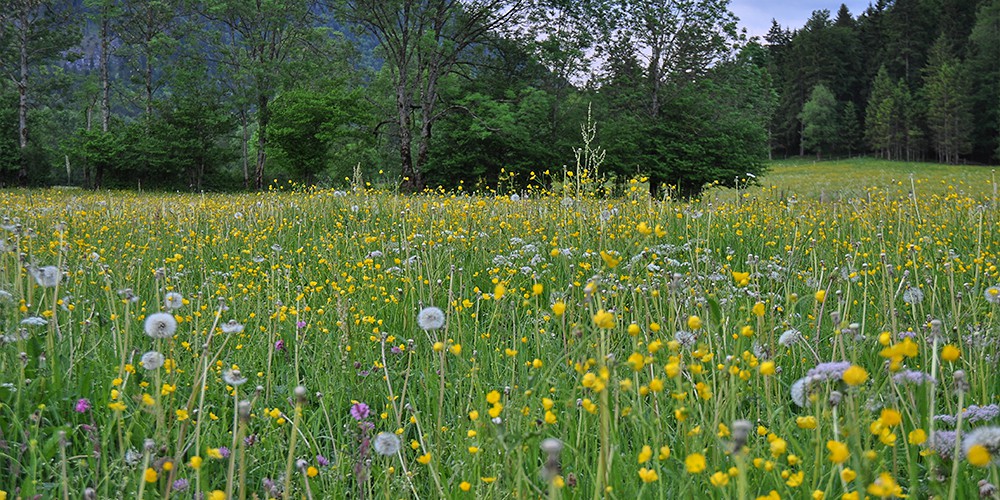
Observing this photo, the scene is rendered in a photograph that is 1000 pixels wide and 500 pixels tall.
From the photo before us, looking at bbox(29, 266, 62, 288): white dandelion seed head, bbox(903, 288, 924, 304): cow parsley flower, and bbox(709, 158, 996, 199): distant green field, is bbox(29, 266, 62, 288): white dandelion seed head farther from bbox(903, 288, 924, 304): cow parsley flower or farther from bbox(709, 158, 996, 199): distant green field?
bbox(709, 158, 996, 199): distant green field

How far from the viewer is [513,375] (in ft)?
6.70

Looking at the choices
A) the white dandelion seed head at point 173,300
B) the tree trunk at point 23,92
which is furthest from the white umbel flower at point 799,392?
the tree trunk at point 23,92

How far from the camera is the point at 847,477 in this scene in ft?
3.24

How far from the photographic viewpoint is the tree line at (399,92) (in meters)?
24.4

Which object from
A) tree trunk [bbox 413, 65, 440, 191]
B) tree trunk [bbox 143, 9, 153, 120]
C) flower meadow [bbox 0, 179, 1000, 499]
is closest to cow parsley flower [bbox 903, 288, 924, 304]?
flower meadow [bbox 0, 179, 1000, 499]

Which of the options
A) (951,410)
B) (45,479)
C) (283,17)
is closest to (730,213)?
(951,410)

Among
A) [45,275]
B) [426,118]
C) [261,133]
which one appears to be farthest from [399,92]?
[45,275]

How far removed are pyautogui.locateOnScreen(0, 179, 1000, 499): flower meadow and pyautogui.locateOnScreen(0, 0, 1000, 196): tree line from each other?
13323 millimetres

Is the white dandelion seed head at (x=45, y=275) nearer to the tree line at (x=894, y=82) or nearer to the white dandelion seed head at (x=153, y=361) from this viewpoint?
the white dandelion seed head at (x=153, y=361)

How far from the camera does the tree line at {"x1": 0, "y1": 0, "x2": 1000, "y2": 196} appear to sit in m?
24.4

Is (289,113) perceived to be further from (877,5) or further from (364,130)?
(877,5)

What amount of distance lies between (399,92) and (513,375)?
2308 centimetres

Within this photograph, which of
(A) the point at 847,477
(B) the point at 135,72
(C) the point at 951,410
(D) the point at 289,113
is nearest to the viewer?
(A) the point at 847,477

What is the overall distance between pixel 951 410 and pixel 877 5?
330 feet
